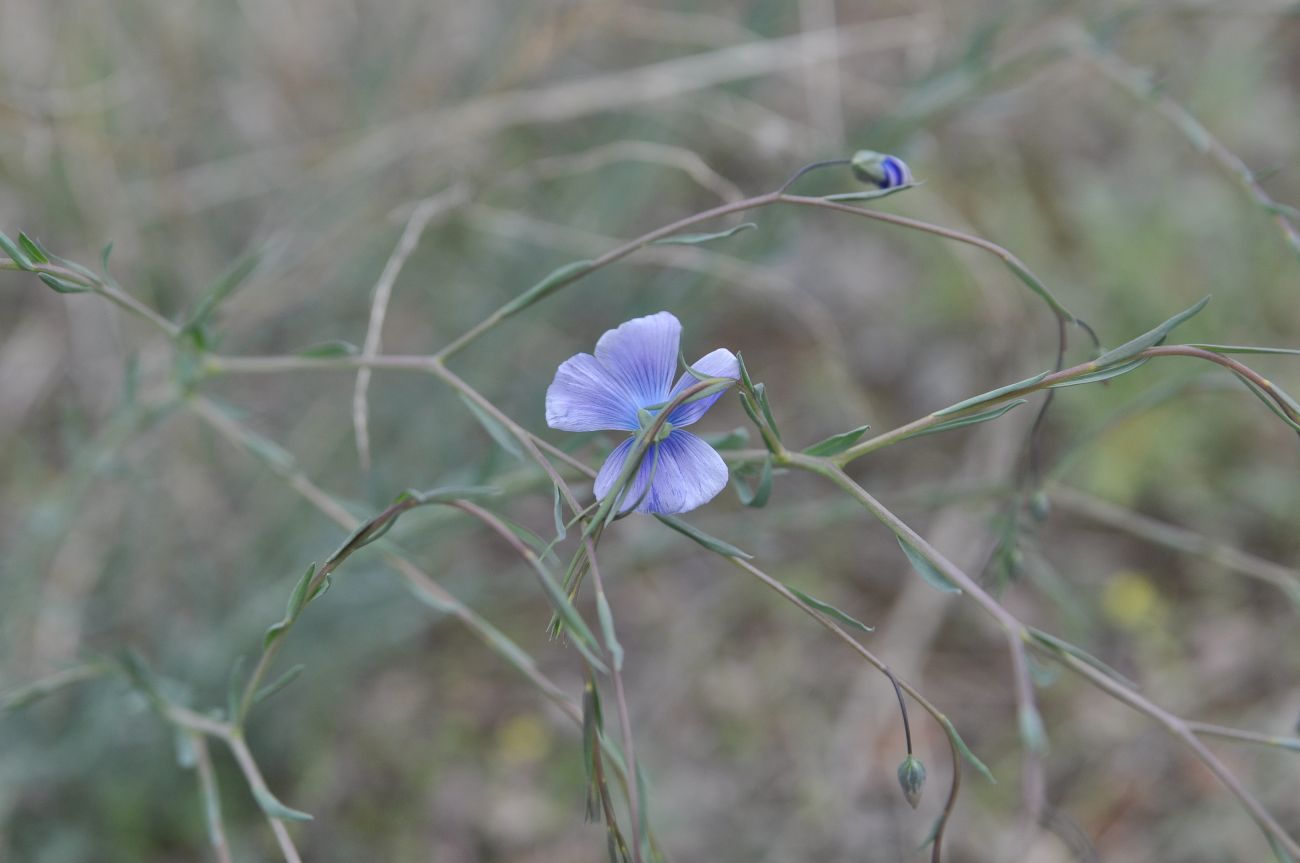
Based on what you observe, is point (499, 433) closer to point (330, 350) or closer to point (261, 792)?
point (330, 350)

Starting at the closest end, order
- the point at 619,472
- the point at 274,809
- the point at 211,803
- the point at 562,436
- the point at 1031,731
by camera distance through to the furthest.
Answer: the point at 1031,731 → the point at 619,472 → the point at 274,809 → the point at 211,803 → the point at 562,436

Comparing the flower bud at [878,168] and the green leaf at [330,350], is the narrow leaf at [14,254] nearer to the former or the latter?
the green leaf at [330,350]

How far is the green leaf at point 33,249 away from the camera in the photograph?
793 millimetres

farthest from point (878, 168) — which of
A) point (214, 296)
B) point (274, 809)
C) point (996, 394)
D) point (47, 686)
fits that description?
point (47, 686)

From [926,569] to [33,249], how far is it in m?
0.72

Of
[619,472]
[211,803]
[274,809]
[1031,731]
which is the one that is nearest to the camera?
[1031,731]

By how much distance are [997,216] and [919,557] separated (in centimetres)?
202

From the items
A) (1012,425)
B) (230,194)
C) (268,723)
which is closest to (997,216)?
(1012,425)

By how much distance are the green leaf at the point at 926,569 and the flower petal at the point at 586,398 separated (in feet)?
0.73

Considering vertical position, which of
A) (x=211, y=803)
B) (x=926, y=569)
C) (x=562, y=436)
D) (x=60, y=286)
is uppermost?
(x=60, y=286)

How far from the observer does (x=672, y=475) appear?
0.73 m

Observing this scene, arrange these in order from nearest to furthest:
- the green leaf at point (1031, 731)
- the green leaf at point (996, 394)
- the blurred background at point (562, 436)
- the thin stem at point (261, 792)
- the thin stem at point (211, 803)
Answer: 1. the green leaf at point (1031, 731)
2. the green leaf at point (996, 394)
3. the thin stem at point (261, 792)
4. the thin stem at point (211, 803)
5. the blurred background at point (562, 436)

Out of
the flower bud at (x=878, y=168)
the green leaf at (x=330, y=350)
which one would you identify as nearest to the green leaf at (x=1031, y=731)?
the flower bud at (x=878, y=168)

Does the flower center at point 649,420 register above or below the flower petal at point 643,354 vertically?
below
